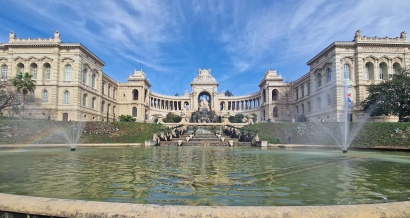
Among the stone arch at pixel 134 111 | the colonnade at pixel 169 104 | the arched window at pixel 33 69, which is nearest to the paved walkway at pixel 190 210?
the arched window at pixel 33 69

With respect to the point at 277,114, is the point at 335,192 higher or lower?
lower

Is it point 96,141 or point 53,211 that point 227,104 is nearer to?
point 96,141

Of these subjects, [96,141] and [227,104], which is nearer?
[96,141]

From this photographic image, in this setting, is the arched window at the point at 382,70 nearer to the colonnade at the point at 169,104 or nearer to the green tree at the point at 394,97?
the green tree at the point at 394,97

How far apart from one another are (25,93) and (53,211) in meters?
52.8

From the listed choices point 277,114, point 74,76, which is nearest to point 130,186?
point 74,76

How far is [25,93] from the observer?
152ft

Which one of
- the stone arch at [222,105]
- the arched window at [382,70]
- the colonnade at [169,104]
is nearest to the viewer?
the arched window at [382,70]

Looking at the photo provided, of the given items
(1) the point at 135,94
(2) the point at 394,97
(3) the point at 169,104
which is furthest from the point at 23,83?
(3) the point at 169,104

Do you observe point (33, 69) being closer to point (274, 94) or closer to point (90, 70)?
point (90, 70)

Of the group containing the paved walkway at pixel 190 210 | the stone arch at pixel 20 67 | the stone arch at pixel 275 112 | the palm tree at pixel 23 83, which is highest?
the stone arch at pixel 20 67

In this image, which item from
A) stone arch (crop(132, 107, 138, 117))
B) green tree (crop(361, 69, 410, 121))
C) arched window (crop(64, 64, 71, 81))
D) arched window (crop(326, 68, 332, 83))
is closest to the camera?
green tree (crop(361, 69, 410, 121))

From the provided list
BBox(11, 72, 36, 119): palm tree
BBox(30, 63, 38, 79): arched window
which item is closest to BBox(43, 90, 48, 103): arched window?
BBox(30, 63, 38, 79): arched window

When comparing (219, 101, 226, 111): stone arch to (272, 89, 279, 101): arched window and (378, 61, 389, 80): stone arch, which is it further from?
(378, 61, 389, 80): stone arch
